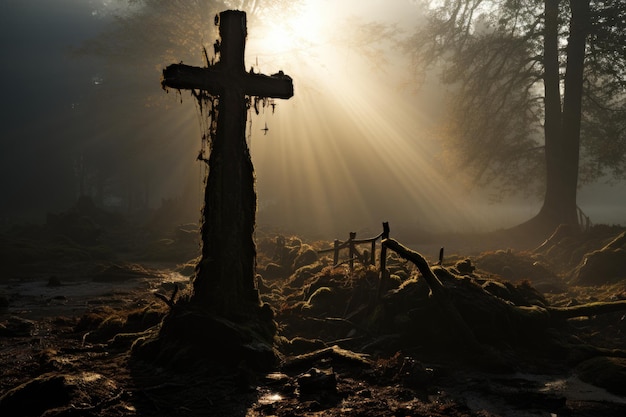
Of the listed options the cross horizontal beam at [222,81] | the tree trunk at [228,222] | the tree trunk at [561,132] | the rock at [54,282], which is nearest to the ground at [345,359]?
the tree trunk at [228,222]

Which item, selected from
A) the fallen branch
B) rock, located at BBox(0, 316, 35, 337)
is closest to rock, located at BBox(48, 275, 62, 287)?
rock, located at BBox(0, 316, 35, 337)

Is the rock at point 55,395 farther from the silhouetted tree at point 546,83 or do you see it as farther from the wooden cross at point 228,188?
the silhouetted tree at point 546,83

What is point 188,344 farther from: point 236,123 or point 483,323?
point 483,323

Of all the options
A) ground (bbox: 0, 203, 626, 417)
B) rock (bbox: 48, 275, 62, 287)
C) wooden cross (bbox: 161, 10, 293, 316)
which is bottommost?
rock (bbox: 48, 275, 62, 287)

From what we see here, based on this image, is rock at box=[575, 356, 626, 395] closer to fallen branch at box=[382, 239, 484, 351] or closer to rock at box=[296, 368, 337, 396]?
fallen branch at box=[382, 239, 484, 351]

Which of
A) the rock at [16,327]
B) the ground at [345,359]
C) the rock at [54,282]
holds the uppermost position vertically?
the ground at [345,359]

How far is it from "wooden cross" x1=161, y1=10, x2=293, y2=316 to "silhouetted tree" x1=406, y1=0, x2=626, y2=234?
16.4m

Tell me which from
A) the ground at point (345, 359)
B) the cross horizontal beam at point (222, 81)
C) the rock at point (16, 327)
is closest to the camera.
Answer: the ground at point (345, 359)

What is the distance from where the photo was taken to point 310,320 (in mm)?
9742

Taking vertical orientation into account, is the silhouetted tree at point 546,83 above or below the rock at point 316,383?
above

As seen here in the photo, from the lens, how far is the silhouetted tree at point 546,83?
20.7 m

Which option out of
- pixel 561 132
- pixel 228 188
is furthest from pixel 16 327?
pixel 561 132

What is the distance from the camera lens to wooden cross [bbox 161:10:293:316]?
7762mm

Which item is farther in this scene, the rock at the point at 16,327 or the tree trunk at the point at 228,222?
the rock at the point at 16,327
